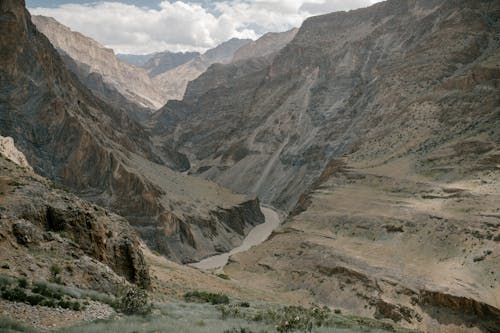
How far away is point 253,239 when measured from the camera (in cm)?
7381

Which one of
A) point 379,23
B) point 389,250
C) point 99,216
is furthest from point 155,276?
point 379,23

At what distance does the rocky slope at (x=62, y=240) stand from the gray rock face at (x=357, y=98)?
45.0 m

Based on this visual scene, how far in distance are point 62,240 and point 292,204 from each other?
73258mm

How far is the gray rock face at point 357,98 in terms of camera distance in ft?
223

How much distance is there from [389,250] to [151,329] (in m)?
32.6

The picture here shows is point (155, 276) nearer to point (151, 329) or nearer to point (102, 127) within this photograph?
point (151, 329)

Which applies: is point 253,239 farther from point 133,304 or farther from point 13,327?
point 13,327

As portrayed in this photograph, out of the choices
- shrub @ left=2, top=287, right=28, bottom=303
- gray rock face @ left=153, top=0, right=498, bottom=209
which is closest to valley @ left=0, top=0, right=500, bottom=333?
shrub @ left=2, top=287, right=28, bottom=303

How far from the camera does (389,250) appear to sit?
43.1m

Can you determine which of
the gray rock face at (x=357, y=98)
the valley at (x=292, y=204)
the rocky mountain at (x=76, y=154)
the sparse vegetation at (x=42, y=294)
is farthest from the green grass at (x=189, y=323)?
the gray rock face at (x=357, y=98)

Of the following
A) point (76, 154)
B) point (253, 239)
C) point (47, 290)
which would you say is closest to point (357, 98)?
point (253, 239)

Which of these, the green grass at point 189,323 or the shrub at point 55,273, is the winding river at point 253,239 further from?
the shrub at point 55,273

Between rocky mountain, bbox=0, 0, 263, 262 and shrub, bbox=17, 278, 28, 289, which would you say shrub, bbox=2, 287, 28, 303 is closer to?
shrub, bbox=17, 278, 28, 289

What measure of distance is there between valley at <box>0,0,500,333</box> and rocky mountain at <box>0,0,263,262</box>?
22 cm
